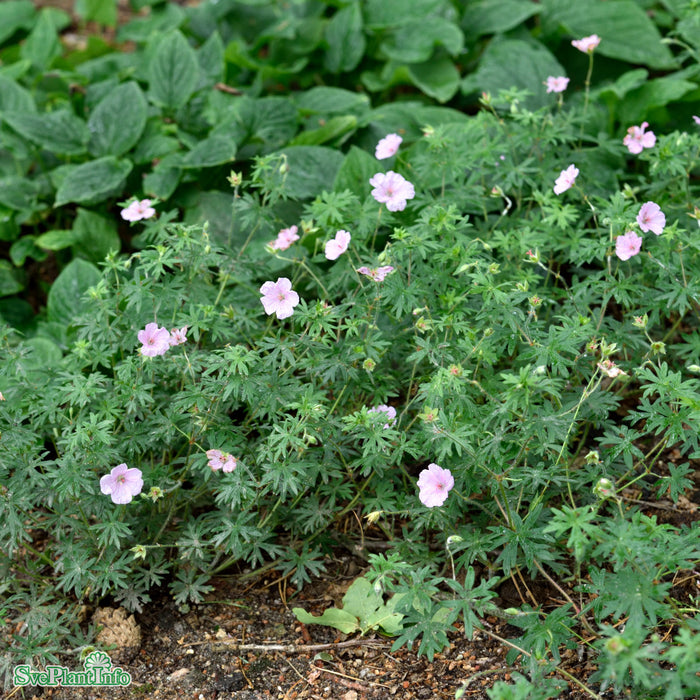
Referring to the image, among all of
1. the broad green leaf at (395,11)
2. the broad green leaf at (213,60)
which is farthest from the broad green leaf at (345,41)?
the broad green leaf at (213,60)

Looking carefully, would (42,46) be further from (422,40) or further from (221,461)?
(221,461)

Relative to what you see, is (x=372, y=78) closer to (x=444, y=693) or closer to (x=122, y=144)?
(x=122, y=144)

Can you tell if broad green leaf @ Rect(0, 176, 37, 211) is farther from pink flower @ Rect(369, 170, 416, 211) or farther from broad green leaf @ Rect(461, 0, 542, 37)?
broad green leaf @ Rect(461, 0, 542, 37)

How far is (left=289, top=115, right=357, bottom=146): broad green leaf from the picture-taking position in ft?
9.81

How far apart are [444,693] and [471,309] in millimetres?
888

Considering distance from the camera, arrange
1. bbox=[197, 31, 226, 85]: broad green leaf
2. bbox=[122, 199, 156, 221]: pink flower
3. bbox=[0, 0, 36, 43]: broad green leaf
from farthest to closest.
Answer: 1. bbox=[0, 0, 36, 43]: broad green leaf
2. bbox=[197, 31, 226, 85]: broad green leaf
3. bbox=[122, 199, 156, 221]: pink flower

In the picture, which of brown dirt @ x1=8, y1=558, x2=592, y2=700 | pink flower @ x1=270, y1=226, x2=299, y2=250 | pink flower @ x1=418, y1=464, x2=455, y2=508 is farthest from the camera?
pink flower @ x1=270, y1=226, x2=299, y2=250

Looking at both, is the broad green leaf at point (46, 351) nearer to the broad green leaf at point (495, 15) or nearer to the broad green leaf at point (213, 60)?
the broad green leaf at point (213, 60)

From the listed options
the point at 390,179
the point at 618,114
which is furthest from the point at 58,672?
the point at 618,114

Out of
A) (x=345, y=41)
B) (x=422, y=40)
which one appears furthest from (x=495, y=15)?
(x=345, y=41)

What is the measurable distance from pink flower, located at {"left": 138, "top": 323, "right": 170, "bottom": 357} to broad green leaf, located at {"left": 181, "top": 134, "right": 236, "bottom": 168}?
3.85ft

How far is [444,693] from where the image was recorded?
1.80m

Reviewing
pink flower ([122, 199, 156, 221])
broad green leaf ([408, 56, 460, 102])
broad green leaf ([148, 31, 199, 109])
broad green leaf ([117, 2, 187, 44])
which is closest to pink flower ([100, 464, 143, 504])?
pink flower ([122, 199, 156, 221])

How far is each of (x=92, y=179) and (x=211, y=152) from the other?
468 mm
